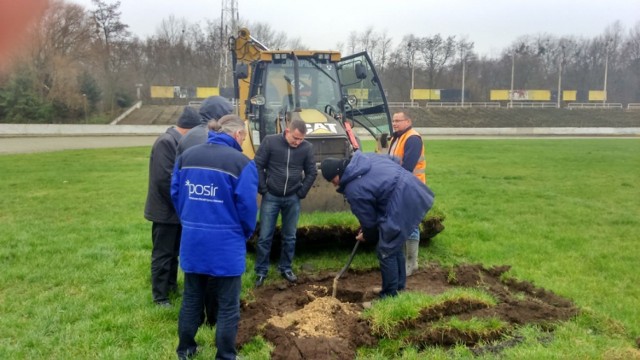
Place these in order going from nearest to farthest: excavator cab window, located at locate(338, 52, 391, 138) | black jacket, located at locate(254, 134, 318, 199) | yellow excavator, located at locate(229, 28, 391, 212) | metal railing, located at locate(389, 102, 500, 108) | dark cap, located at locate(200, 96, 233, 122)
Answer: dark cap, located at locate(200, 96, 233, 122) < black jacket, located at locate(254, 134, 318, 199) < yellow excavator, located at locate(229, 28, 391, 212) < excavator cab window, located at locate(338, 52, 391, 138) < metal railing, located at locate(389, 102, 500, 108)

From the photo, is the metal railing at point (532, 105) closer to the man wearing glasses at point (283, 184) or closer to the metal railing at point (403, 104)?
the metal railing at point (403, 104)

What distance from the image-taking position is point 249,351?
14.5ft

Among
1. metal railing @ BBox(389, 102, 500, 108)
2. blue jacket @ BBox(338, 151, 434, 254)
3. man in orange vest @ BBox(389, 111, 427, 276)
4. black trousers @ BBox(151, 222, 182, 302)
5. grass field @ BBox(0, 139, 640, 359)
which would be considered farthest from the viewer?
metal railing @ BBox(389, 102, 500, 108)

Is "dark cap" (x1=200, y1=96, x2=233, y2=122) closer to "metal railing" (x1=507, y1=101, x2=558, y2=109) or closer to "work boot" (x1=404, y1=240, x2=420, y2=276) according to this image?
"work boot" (x1=404, y1=240, x2=420, y2=276)

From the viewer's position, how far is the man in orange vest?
645cm

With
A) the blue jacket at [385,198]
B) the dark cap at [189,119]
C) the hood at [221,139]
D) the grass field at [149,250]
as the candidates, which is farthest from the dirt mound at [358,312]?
the dark cap at [189,119]

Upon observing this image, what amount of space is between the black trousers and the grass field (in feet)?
0.83

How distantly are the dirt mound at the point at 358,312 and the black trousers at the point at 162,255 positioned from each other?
0.88 meters

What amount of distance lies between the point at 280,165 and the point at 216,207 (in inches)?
94.1

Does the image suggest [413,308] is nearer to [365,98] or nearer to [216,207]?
[216,207]

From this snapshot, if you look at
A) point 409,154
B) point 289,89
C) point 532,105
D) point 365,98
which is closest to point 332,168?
point 409,154

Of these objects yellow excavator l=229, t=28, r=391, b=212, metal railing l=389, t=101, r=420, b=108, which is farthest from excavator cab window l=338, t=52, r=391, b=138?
metal railing l=389, t=101, r=420, b=108

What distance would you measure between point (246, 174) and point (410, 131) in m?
3.26

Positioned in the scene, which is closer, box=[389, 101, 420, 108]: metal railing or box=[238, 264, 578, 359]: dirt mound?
box=[238, 264, 578, 359]: dirt mound
